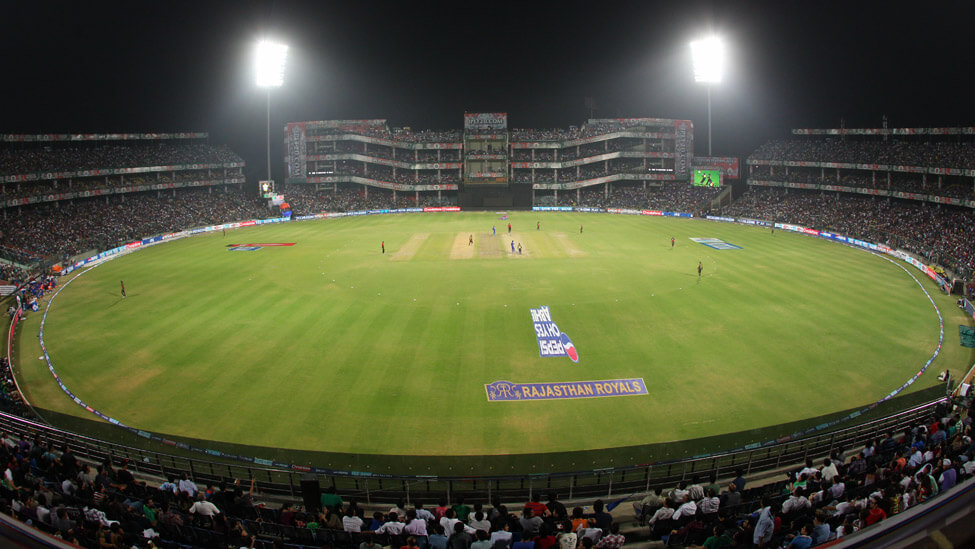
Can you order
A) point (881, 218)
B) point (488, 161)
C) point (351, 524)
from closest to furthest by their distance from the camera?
point (351, 524) → point (881, 218) → point (488, 161)

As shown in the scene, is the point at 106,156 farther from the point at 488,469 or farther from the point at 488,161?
the point at 488,469

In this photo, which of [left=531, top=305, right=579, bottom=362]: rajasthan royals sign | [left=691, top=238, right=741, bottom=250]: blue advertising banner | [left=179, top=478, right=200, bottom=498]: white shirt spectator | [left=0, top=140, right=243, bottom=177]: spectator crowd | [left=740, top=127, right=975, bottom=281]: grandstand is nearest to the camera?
[left=179, top=478, right=200, bottom=498]: white shirt spectator

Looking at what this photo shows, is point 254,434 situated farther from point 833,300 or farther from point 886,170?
point 886,170

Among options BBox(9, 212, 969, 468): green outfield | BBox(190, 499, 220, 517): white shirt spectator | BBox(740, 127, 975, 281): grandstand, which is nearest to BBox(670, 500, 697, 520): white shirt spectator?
BBox(9, 212, 969, 468): green outfield

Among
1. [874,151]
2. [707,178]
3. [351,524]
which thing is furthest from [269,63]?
[351,524]

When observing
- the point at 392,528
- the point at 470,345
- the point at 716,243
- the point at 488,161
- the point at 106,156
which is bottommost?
the point at 470,345

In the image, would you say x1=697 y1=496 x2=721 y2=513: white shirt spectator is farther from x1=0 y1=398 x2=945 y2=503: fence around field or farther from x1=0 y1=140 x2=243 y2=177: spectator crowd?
x1=0 y1=140 x2=243 y2=177: spectator crowd

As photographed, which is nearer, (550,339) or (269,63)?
(550,339)
